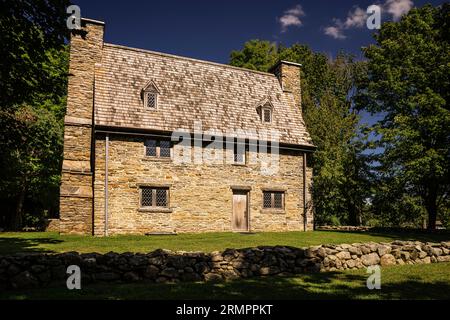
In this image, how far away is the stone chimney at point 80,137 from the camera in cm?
1850

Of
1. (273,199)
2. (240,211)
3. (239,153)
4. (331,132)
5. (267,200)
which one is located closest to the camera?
(240,211)

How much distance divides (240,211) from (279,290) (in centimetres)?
1403

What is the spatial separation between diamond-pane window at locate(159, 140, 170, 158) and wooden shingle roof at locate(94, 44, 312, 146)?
0.82 meters

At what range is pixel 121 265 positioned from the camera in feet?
30.5

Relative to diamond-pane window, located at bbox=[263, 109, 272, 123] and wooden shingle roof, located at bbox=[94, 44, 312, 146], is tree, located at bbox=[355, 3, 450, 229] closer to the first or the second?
wooden shingle roof, located at bbox=[94, 44, 312, 146]

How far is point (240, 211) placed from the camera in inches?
882

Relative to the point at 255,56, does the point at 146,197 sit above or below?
below

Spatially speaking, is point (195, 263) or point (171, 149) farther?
point (171, 149)

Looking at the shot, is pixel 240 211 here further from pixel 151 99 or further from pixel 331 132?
pixel 331 132

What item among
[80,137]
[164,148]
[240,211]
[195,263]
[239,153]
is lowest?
[195,263]

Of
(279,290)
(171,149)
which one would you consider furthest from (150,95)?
(279,290)

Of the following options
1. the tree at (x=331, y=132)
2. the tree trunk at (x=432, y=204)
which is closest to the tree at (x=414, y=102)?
the tree trunk at (x=432, y=204)

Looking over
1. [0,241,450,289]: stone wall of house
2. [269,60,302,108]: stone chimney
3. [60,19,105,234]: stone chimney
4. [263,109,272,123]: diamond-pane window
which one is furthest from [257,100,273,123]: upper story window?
[0,241,450,289]: stone wall of house
